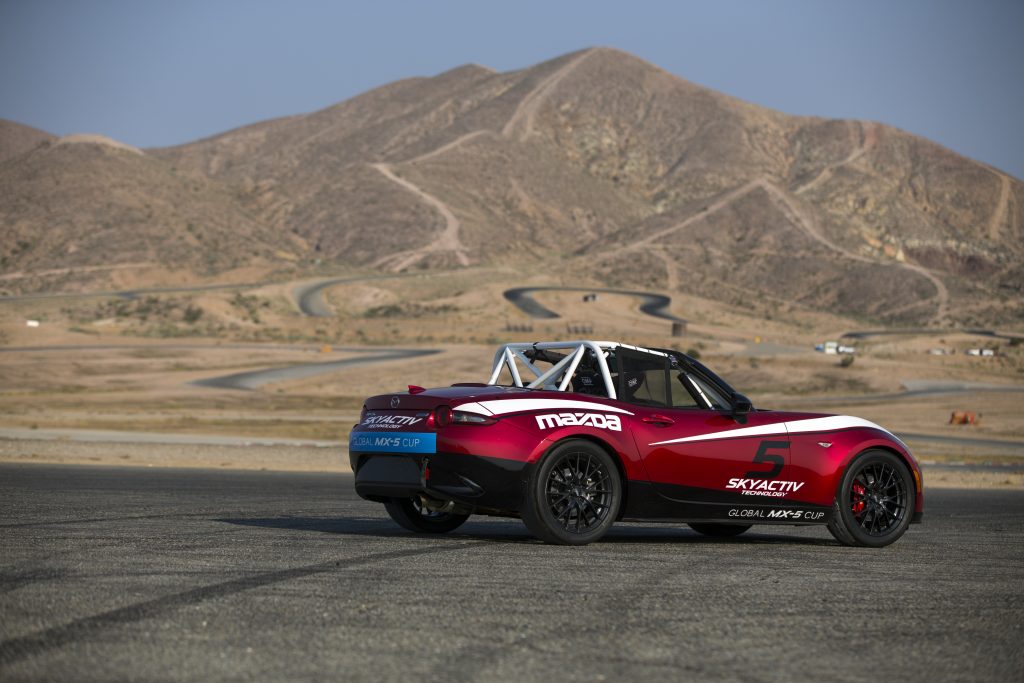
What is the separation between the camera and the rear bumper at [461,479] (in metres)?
10.1

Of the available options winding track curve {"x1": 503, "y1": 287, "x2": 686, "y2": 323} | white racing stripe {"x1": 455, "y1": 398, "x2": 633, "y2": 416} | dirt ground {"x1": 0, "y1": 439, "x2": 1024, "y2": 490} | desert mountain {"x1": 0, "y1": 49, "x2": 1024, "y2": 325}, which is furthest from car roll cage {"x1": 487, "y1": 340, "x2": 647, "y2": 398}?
desert mountain {"x1": 0, "y1": 49, "x2": 1024, "y2": 325}

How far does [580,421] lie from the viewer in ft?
34.3

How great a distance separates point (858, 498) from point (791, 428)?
0.87m

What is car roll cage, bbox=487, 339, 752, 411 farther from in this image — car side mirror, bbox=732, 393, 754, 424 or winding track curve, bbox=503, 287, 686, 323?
winding track curve, bbox=503, 287, 686, 323

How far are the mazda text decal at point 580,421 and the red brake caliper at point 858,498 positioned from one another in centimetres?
239

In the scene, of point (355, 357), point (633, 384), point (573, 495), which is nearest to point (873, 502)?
point (633, 384)

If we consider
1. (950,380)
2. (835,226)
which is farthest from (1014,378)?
(835,226)

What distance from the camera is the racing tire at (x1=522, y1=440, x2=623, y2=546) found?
10.2 m

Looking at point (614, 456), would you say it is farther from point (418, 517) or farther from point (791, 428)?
point (418, 517)

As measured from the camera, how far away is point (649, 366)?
11.5 m

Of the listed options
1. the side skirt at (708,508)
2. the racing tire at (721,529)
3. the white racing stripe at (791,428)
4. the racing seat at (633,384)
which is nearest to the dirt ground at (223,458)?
the racing tire at (721,529)

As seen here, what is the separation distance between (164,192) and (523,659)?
6343 inches

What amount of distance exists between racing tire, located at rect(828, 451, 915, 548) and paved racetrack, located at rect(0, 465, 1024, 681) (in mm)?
197

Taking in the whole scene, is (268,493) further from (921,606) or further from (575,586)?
(921,606)
